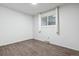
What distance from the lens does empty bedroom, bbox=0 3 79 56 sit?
9.75 ft

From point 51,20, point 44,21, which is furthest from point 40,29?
point 51,20

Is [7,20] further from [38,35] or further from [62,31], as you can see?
[62,31]

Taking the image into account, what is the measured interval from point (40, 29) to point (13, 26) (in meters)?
1.78

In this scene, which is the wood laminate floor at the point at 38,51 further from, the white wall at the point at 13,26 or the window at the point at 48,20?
the window at the point at 48,20

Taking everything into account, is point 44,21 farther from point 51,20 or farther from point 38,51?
point 38,51

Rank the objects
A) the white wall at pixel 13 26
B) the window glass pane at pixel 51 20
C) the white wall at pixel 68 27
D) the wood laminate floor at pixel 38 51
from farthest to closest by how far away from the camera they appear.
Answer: the white wall at pixel 13 26 → the window glass pane at pixel 51 20 → the white wall at pixel 68 27 → the wood laminate floor at pixel 38 51

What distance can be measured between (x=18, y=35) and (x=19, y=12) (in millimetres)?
1543

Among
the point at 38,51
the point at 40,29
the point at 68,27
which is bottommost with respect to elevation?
the point at 38,51

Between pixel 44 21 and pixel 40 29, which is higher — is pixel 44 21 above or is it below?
above

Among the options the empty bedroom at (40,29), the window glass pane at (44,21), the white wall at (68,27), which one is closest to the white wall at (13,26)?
the empty bedroom at (40,29)

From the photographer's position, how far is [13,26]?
471 centimetres

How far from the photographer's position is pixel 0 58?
1.14 meters

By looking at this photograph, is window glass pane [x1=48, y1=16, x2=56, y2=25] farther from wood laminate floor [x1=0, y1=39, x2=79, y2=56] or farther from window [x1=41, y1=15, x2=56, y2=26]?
wood laminate floor [x1=0, y1=39, x2=79, y2=56]

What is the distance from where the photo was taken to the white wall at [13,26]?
4238 millimetres
